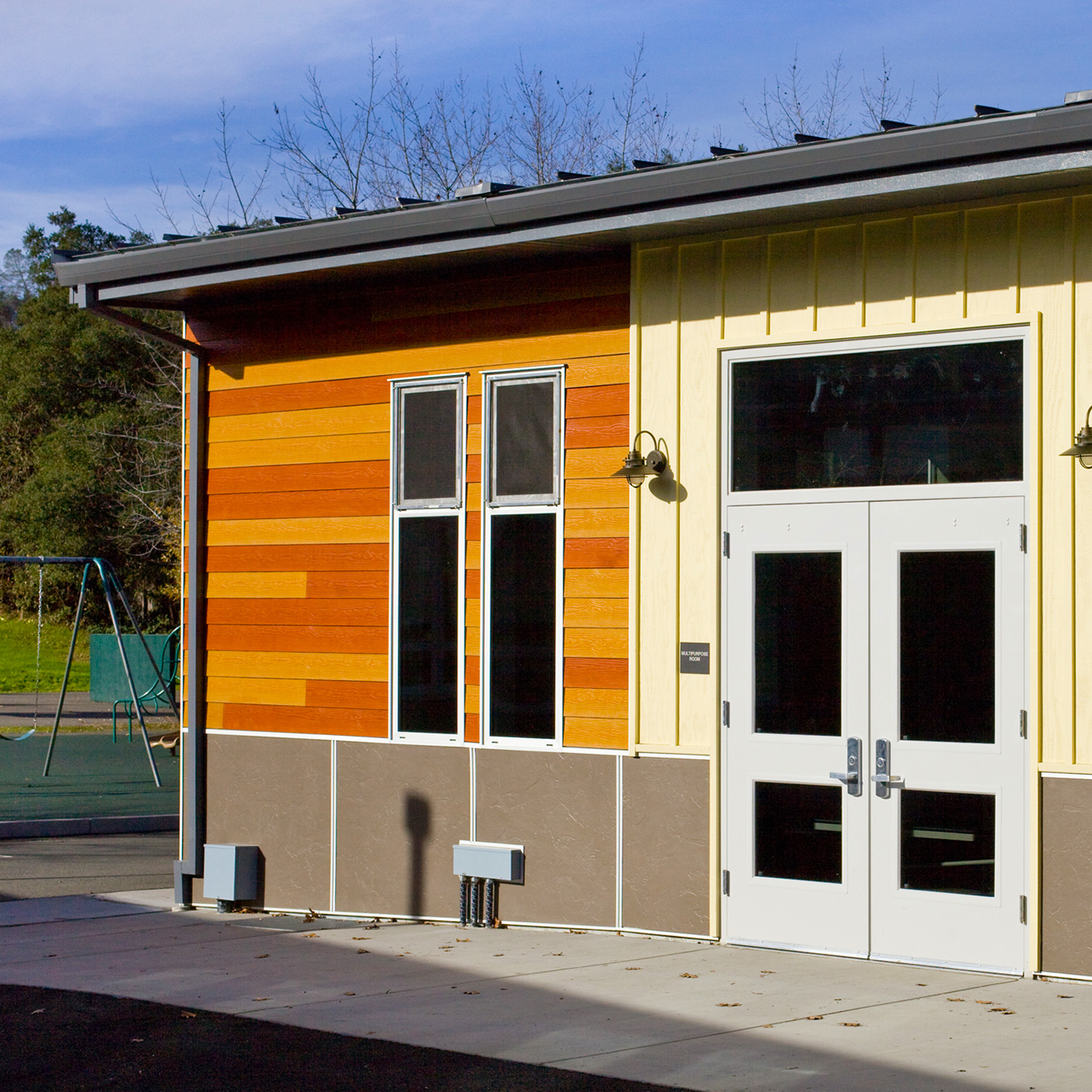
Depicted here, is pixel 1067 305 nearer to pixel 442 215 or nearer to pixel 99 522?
pixel 442 215

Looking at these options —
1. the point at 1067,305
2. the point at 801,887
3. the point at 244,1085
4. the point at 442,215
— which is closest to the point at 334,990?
the point at 244,1085

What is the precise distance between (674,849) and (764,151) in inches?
150

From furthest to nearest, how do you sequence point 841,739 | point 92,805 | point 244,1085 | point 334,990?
point 92,805 < point 841,739 < point 334,990 < point 244,1085

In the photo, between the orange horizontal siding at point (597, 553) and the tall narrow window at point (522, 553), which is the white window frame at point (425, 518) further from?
the orange horizontal siding at point (597, 553)

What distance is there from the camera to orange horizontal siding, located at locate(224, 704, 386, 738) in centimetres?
952

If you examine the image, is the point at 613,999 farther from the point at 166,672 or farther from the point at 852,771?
the point at 166,672

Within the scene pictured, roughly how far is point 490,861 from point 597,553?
1.97m

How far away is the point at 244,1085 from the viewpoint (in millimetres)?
5430

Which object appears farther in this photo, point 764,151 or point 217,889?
point 217,889

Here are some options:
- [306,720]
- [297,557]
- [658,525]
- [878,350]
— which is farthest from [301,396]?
[878,350]

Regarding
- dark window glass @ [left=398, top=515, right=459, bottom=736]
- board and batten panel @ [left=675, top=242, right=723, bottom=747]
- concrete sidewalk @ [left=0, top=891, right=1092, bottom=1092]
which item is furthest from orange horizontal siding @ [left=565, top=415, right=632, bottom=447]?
concrete sidewalk @ [left=0, top=891, right=1092, bottom=1092]

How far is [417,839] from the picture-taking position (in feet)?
30.5

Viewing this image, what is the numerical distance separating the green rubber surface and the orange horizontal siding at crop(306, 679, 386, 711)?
22.7 feet

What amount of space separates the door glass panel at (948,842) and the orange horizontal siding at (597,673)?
5.78 ft
